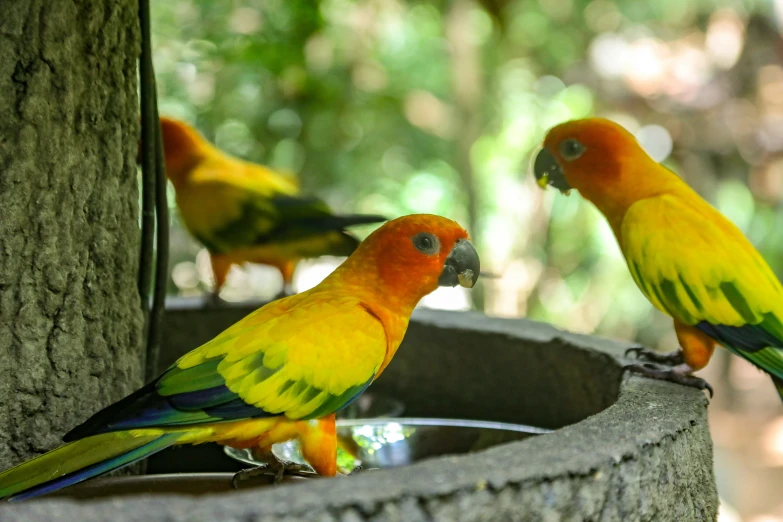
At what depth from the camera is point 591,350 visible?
2330mm

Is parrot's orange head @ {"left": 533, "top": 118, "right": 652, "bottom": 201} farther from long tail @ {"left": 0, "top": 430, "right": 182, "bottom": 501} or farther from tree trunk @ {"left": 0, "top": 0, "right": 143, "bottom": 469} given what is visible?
long tail @ {"left": 0, "top": 430, "right": 182, "bottom": 501}

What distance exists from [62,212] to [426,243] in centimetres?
80

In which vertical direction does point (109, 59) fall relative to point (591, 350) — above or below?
above

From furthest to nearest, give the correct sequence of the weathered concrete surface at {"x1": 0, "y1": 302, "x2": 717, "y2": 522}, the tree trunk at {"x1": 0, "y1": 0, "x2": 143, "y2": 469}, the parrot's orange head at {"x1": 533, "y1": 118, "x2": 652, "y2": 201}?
1. the parrot's orange head at {"x1": 533, "y1": 118, "x2": 652, "y2": 201}
2. the tree trunk at {"x1": 0, "y1": 0, "x2": 143, "y2": 469}
3. the weathered concrete surface at {"x1": 0, "y1": 302, "x2": 717, "y2": 522}

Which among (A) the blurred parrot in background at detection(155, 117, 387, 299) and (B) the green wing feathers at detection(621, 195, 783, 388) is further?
(A) the blurred parrot in background at detection(155, 117, 387, 299)

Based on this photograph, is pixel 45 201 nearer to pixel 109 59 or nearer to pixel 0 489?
pixel 109 59

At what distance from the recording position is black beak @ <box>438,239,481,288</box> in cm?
193

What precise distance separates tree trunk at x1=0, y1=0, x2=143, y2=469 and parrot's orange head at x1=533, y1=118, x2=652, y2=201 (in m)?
1.28

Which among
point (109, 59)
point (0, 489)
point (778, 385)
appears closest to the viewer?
point (0, 489)

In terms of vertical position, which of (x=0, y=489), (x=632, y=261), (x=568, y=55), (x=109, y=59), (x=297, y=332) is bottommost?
(x=0, y=489)

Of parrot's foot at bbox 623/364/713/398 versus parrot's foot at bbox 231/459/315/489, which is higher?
parrot's foot at bbox 623/364/713/398

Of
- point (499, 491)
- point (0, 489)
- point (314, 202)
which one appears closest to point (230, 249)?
point (314, 202)

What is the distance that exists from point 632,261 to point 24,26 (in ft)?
5.19

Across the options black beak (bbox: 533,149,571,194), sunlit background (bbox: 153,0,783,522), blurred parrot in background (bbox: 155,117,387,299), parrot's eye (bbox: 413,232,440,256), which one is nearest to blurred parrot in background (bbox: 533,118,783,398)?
black beak (bbox: 533,149,571,194)
